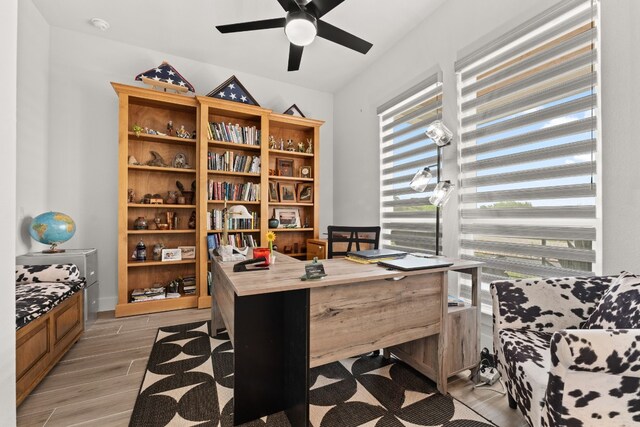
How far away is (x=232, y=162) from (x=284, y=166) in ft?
2.65

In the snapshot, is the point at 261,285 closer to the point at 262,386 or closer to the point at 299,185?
the point at 262,386

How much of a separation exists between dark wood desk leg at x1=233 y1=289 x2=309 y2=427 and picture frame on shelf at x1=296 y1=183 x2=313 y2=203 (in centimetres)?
258

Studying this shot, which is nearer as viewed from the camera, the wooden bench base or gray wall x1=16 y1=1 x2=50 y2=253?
the wooden bench base

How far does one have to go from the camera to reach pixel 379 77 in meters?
3.36

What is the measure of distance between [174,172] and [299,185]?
63.4 inches

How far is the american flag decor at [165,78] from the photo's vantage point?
2930 millimetres

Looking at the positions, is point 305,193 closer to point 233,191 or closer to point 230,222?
point 233,191

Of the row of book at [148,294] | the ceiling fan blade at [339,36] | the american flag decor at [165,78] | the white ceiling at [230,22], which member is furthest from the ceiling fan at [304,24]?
the row of book at [148,294]

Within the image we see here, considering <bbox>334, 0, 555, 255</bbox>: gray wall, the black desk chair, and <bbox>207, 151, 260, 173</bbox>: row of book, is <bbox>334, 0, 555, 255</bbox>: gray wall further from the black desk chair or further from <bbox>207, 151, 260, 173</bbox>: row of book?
<bbox>207, 151, 260, 173</bbox>: row of book

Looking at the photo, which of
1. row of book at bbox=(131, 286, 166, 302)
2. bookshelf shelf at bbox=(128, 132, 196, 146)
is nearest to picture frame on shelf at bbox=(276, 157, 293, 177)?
bookshelf shelf at bbox=(128, 132, 196, 146)

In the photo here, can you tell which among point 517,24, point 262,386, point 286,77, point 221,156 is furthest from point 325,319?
point 286,77

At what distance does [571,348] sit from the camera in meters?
0.80

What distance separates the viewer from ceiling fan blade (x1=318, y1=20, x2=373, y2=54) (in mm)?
2064

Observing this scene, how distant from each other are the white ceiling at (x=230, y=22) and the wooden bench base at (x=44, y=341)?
2.61m
